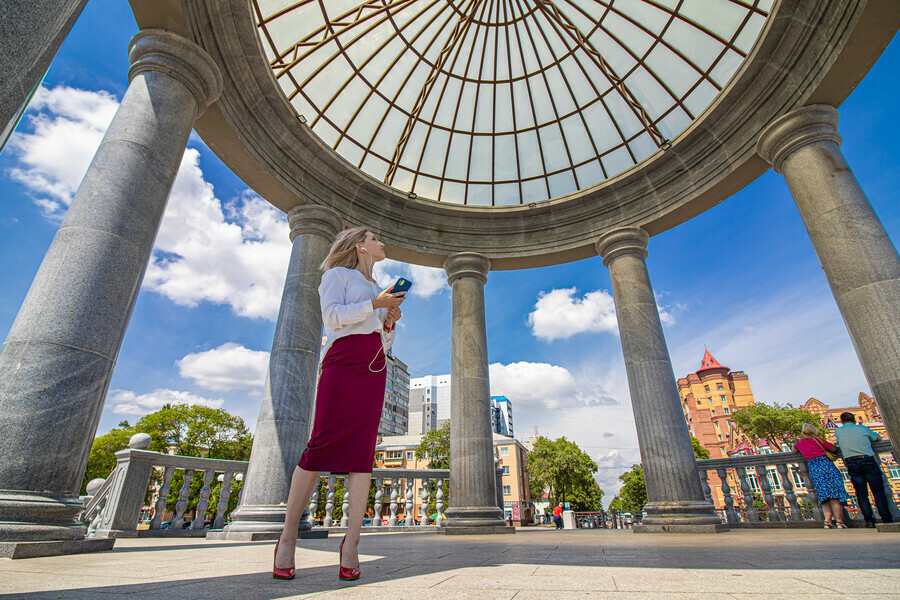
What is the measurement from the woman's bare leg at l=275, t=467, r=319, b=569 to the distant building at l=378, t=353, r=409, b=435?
357ft

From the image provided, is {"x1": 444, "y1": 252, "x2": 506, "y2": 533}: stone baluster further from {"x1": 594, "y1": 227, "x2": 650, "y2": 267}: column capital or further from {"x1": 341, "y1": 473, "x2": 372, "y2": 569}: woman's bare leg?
{"x1": 341, "y1": 473, "x2": 372, "y2": 569}: woman's bare leg

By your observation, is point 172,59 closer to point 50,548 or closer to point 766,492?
point 50,548

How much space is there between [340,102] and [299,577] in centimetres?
1887

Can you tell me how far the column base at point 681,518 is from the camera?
1292 centimetres

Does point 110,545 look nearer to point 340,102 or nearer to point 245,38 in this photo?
point 245,38

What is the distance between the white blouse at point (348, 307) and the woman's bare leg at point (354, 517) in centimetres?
127

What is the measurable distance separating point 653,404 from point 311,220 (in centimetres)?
1396

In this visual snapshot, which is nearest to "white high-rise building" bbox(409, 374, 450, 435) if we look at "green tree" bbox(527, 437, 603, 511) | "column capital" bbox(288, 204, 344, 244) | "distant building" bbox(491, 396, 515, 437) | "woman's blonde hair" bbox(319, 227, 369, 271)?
"distant building" bbox(491, 396, 515, 437)

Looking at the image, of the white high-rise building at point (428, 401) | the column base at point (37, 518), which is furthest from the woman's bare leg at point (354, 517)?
the white high-rise building at point (428, 401)

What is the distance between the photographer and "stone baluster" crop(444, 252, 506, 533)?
15398 mm

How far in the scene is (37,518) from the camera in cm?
605

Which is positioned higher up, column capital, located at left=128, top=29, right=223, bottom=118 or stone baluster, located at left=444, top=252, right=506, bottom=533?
column capital, located at left=128, top=29, right=223, bottom=118

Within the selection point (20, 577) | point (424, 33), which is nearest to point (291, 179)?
point (424, 33)

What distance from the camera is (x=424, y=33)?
65.1ft
